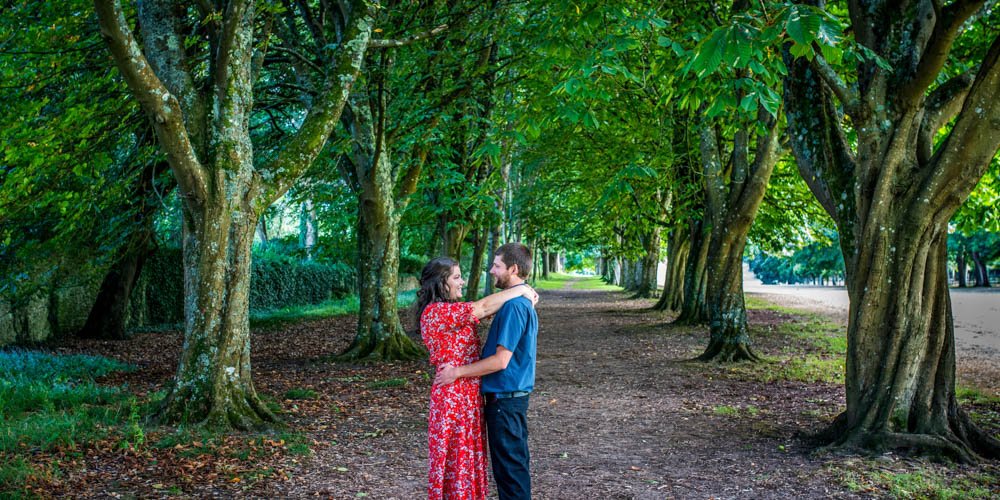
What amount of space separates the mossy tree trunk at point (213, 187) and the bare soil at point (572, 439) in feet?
2.75

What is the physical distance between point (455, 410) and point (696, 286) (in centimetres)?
1707

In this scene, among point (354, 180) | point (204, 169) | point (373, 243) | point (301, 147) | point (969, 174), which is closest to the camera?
point (969, 174)

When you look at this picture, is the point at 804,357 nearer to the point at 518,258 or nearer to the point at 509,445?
the point at 509,445

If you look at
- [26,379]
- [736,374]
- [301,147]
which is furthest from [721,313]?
[26,379]

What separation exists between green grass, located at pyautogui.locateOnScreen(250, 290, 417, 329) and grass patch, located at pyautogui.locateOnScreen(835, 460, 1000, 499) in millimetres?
13954

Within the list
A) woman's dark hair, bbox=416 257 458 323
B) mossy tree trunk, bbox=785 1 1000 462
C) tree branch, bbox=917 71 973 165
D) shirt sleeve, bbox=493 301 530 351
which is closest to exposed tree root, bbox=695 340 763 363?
mossy tree trunk, bbox=785 1 1000 462

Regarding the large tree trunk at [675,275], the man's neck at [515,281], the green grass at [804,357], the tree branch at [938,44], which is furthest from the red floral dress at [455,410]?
the large tree trunk at [675,275]

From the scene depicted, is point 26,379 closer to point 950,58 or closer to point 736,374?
point 736,374

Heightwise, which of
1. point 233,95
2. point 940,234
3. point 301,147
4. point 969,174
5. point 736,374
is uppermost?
point 233,95

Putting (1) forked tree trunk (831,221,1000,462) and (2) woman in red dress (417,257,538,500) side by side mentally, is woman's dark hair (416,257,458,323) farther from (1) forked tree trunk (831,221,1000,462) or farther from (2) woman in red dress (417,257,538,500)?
(1) forked tree trunk (831,221,1000,462)

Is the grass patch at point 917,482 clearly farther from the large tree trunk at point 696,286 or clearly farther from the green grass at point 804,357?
the large tree trunk at point 696,286

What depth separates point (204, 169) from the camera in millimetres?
7414

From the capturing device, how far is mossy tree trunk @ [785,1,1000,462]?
6133 mm

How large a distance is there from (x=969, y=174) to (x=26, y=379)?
37.5ft
